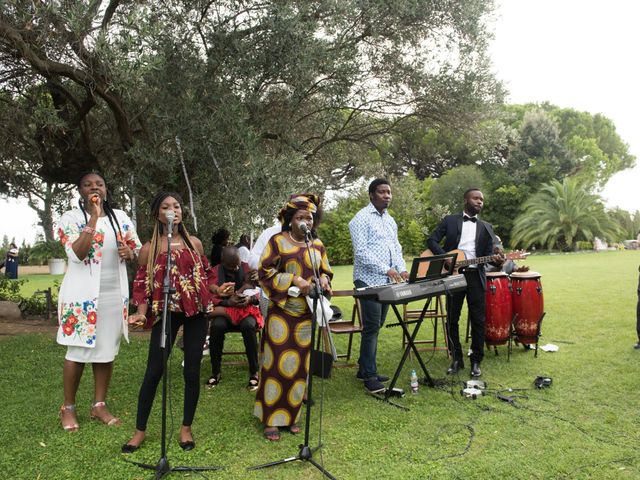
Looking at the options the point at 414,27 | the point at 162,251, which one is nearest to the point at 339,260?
the point at 414,27

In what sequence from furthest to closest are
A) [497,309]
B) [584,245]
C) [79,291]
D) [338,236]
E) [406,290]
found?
1. [584,245]
2. [338,236]
3. [497,309]
4. [406,290]
5. [79,291]

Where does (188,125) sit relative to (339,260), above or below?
above

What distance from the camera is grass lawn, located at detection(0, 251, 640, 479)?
11.8 ft

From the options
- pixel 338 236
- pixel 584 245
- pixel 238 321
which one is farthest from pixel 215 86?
pixel 584 245

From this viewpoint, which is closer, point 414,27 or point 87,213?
point 87,213

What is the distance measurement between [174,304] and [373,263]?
2220 mm

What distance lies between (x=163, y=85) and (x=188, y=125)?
2.42 feet

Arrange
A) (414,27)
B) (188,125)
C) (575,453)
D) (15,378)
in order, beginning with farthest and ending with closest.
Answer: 1. (414,27)
2. (188,125)
3. (15,378)
4. (575,453)

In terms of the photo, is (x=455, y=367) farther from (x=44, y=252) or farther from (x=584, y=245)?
(x=584, y=245)

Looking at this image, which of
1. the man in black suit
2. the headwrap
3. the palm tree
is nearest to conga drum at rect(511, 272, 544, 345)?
the man in black suit

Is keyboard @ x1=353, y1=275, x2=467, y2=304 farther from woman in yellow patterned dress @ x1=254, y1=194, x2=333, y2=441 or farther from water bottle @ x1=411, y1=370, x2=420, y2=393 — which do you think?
water bottle @ x1=411, y1=370, x2=420, y2=393

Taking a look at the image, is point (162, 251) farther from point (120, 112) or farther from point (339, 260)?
point (339, 260)

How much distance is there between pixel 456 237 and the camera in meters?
6.09

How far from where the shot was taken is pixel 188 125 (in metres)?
7.14
